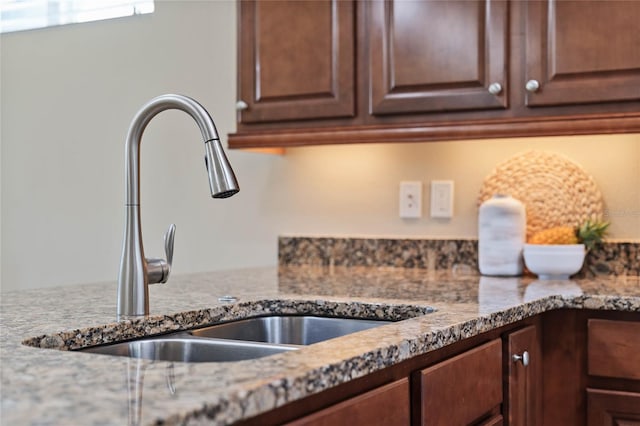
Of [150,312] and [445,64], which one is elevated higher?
[445,64]

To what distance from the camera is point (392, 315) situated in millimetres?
1632

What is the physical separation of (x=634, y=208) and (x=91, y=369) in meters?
1.85

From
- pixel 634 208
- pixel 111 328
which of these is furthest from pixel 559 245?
pixel 111 328

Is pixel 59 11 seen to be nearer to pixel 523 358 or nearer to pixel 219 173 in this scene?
pixel 219 173

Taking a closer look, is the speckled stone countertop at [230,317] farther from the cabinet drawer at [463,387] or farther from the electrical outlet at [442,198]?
the electrical outlet at [442,198]

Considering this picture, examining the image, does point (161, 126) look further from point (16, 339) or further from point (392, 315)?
point (16, 339)

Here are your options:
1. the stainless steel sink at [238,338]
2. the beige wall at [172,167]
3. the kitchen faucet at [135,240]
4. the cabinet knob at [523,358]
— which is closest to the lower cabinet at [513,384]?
the cabinet knob at [523,358]

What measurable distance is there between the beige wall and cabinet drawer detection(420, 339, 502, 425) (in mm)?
996

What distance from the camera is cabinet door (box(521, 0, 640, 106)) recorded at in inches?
79.3

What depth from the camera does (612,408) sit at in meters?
1.82

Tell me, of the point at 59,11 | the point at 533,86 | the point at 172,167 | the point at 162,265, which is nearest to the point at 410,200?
the point at 533,86

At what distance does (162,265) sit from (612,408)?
1.05 meters

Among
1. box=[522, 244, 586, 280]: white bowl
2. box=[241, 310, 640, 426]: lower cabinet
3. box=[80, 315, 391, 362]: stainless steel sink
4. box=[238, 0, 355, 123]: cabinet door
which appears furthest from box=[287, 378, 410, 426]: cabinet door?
box=[238, 0, 355, 123]: cabinet door

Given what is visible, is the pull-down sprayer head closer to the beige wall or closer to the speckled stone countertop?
the speckled stone countertop
